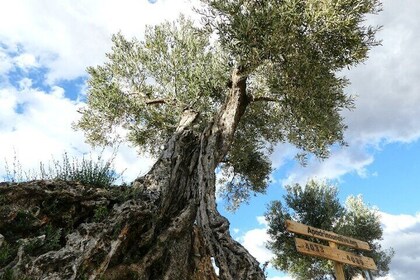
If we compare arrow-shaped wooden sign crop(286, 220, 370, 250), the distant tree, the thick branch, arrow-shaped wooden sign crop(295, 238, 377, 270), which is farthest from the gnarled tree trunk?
the distant tree

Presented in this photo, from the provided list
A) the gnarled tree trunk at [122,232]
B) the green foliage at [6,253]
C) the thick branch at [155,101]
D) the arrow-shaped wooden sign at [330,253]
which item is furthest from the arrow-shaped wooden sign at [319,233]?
the thick branch at [155,101]

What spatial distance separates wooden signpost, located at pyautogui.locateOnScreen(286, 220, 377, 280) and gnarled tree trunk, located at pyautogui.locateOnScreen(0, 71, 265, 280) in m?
3.45

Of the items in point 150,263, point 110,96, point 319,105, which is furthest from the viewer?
point 110,96

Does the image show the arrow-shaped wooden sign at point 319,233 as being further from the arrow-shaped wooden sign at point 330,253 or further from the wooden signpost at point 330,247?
the arrow-shaped wooden sign at point 330,253

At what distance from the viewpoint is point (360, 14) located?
41.3 feet

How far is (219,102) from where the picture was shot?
1708cm

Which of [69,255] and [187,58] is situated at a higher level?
[187,58]

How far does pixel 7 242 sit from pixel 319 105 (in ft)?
36.8

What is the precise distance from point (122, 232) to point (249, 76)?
978 cm

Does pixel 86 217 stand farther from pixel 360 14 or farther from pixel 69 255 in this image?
pixel 360 14

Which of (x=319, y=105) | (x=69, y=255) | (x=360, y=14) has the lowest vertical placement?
(x=69, y=255)

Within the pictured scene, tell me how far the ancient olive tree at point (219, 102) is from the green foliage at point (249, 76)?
0.16ft

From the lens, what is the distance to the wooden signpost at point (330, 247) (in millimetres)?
11469

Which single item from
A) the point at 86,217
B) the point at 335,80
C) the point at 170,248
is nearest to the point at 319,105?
the point at 335,80
